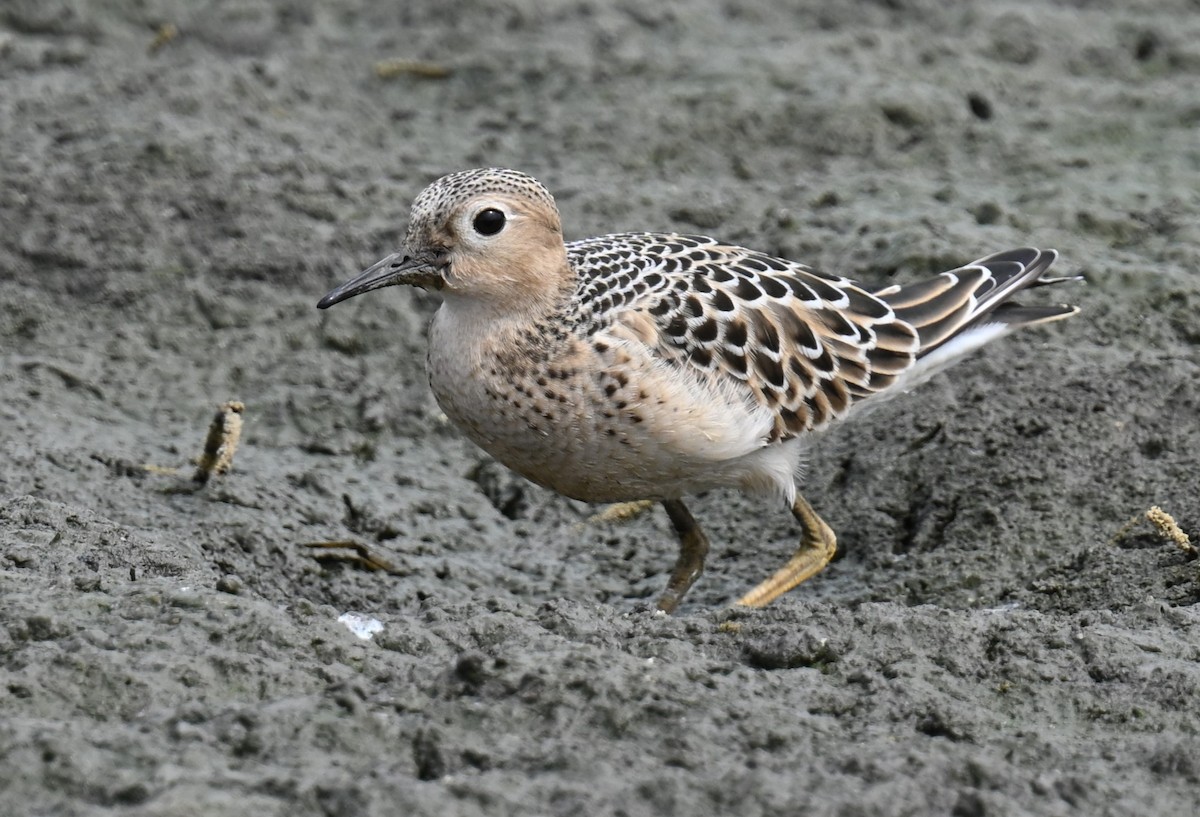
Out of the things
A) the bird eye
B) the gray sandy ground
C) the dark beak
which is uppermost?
the bird eye

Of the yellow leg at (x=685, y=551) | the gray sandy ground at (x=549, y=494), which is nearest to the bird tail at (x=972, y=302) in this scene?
the gray sandy ground at (x=549, y=494)

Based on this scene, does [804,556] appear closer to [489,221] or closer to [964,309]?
[964,309]

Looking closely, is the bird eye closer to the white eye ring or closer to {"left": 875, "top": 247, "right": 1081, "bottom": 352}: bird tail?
the white eye ring

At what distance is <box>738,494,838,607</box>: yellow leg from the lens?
22.0 feet

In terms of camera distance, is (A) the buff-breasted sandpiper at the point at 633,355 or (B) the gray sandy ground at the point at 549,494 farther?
(A) the buff-breasted sandpiper at the point at 633,355

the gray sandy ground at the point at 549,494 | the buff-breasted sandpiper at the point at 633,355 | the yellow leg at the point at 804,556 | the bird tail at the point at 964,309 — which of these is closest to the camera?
the gray sandy ground at the point at 549,494

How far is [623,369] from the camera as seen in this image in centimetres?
607

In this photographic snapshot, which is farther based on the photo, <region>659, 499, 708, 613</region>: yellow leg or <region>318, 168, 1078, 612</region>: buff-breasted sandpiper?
<region>659, 499, 708, 613</region>: yellow leg

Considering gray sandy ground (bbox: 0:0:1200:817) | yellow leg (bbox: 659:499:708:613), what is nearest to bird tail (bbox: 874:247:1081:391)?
gray sandy ground (bbox: 0:0:1200:817)

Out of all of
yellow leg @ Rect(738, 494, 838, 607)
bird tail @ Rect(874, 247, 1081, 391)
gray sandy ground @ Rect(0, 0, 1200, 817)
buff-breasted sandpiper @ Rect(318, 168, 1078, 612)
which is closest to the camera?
gray sandy ground @ Rect(0, 0, 1200, 817)

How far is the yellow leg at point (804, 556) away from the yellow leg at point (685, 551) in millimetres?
240

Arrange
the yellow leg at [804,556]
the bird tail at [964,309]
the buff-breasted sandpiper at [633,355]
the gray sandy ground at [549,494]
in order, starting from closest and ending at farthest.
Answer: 1. the gray sandy ground at [549,494]
2. the buff-breasted sandpiper at [633,355]
3. the yellow leg at [804,556]
4. the bird tail at [964,309]

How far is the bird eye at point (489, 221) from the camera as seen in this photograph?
20.0 ft

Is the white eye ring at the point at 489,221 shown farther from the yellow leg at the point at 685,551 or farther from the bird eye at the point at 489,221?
the yellow leg at the point at 685,551
